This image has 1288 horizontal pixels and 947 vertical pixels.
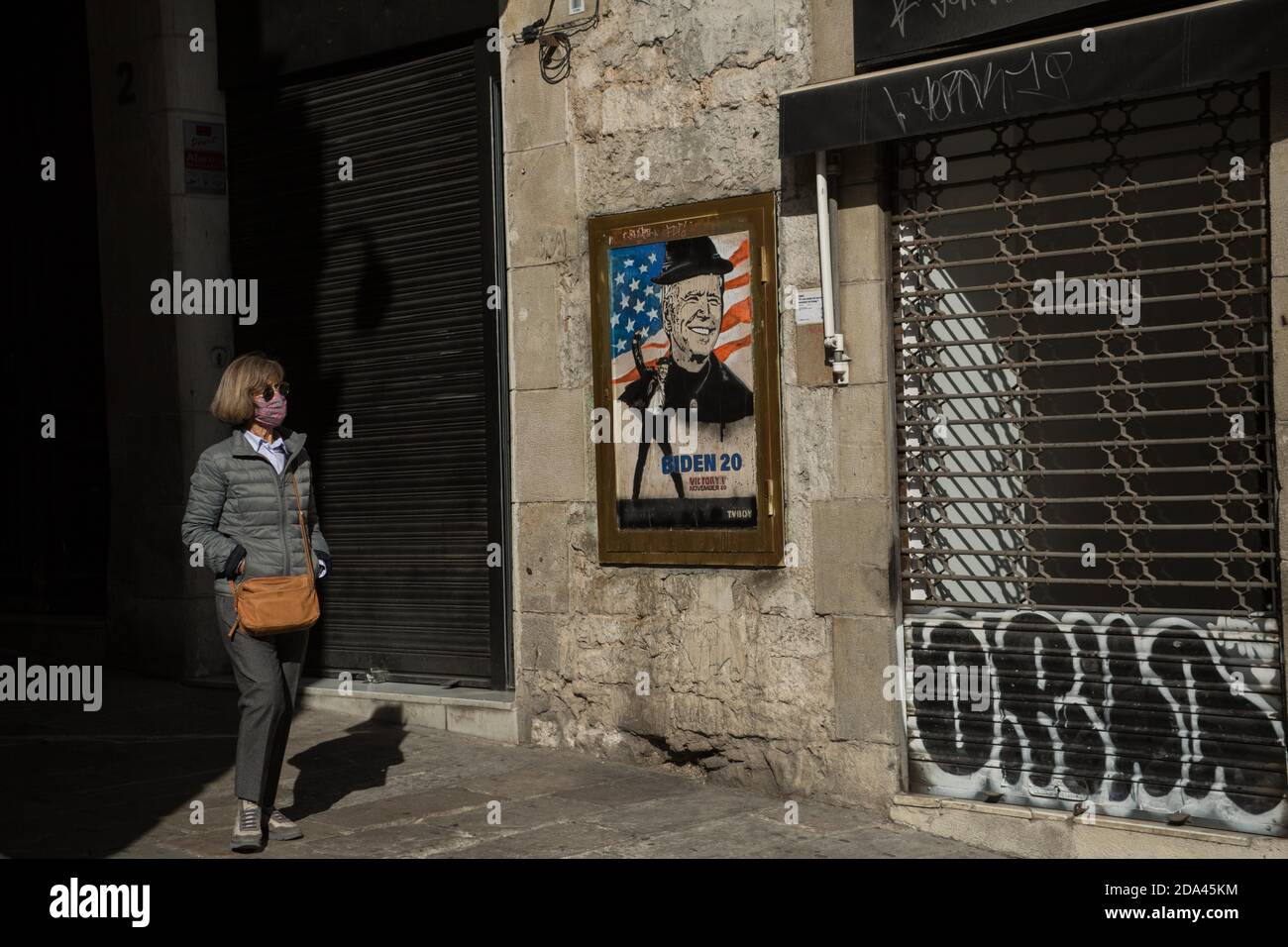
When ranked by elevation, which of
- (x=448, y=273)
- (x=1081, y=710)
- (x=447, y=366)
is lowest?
(x=1081, y=710)

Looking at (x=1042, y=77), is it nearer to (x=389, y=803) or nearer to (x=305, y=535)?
(x=305, y=535)

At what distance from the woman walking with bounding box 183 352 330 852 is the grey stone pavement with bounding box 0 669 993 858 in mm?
329

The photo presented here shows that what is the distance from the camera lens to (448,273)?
8.69m

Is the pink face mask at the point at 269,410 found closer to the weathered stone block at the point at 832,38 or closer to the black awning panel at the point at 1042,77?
the black awning panel at the point at 1042,77

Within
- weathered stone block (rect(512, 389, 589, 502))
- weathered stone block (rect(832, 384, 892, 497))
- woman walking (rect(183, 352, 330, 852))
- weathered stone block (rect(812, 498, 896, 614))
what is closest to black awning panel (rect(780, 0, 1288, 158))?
weathered stone block (rect(832, 384, 892, 497))

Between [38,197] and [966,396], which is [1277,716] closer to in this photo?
[966,396]

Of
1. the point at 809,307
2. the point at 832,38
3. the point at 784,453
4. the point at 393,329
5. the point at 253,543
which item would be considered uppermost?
the point at 832,38

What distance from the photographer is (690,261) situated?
718cm

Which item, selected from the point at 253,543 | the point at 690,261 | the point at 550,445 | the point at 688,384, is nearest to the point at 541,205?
the point at 690,261

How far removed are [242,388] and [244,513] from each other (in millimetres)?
499

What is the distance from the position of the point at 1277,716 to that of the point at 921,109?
2790 millimetres

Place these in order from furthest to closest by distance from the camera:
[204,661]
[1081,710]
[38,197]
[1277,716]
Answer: [38,197] → [204,661] → [1081,710] → [1277,716]

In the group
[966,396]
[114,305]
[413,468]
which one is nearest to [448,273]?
[413,468]

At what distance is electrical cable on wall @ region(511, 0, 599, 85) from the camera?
7.66m
